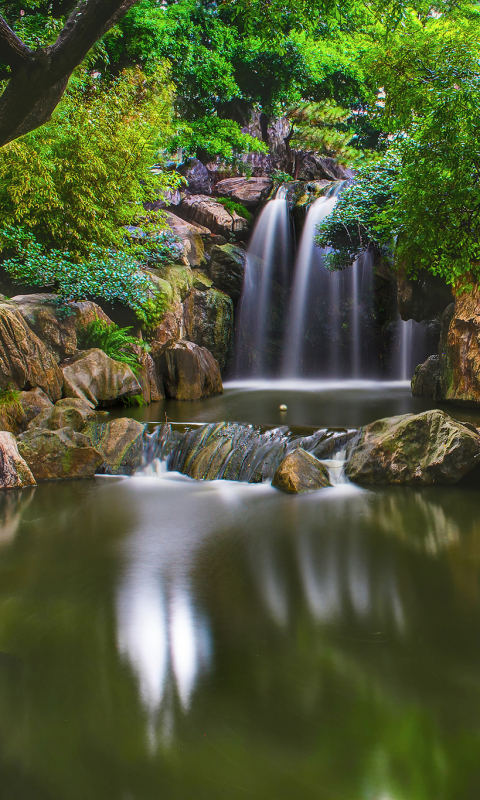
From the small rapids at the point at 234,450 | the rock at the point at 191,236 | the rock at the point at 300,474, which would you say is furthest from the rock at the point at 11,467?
the rock at the point at 191,236

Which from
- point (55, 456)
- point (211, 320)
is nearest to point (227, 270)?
point (211, 320)

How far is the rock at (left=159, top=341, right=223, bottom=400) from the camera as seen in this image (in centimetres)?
1127

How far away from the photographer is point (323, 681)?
2.57 meters

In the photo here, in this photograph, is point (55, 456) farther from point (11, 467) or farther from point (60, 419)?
point (60, 419)

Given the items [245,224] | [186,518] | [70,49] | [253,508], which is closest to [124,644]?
[186,518]

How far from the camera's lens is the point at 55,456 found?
6434mm

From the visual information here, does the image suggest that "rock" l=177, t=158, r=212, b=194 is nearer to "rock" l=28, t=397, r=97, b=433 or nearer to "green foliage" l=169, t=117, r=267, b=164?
"green foliage" l=169, t=117, r=267, b=164

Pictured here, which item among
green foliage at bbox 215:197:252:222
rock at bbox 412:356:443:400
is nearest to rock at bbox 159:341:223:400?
rock at bbox 412:356:443:400

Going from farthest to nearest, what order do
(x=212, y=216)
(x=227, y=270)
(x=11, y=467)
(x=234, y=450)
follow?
(x=212, y=216), (x=227, y=270), (x=234, y=450), (x=11, y=467)

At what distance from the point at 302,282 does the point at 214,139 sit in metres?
6.87

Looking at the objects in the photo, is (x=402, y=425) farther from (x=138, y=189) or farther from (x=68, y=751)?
(x=138, y=189)

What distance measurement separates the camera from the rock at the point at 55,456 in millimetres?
6328

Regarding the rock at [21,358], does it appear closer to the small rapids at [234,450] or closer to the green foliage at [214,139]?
the small rapids at [234,450]

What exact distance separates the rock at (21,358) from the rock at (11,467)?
1886mm
